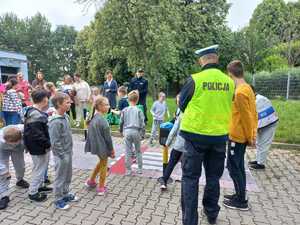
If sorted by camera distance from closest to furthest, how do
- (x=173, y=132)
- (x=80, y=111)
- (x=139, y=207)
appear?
(x=139, y=207) < (x=173, y=132) < (x=80, y=111)

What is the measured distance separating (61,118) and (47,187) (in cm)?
147

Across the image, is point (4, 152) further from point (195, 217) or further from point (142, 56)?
point (142, 56)


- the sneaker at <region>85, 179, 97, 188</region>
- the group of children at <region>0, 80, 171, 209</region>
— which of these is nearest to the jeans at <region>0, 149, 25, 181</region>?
the group of children at <region>0, 80, 171, 209</region>

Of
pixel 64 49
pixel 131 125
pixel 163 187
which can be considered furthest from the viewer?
pixel 64 49

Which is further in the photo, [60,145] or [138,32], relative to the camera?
[138,32]

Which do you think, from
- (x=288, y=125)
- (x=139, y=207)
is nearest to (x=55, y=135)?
(x=139, y=207)

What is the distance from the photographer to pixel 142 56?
50.8 feet

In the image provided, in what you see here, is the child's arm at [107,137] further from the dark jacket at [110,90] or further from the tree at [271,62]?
the tree at [271,62]

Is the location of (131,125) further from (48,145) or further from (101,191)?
(48,145)

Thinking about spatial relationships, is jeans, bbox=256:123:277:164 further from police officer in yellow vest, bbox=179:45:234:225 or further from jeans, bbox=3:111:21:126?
jeans, bbox=3:111:21:126

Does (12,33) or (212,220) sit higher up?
(12,33)

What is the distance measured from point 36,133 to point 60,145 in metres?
0.43

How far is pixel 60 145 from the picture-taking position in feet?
15.1

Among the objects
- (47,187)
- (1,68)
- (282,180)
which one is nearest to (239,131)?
(282,180)
